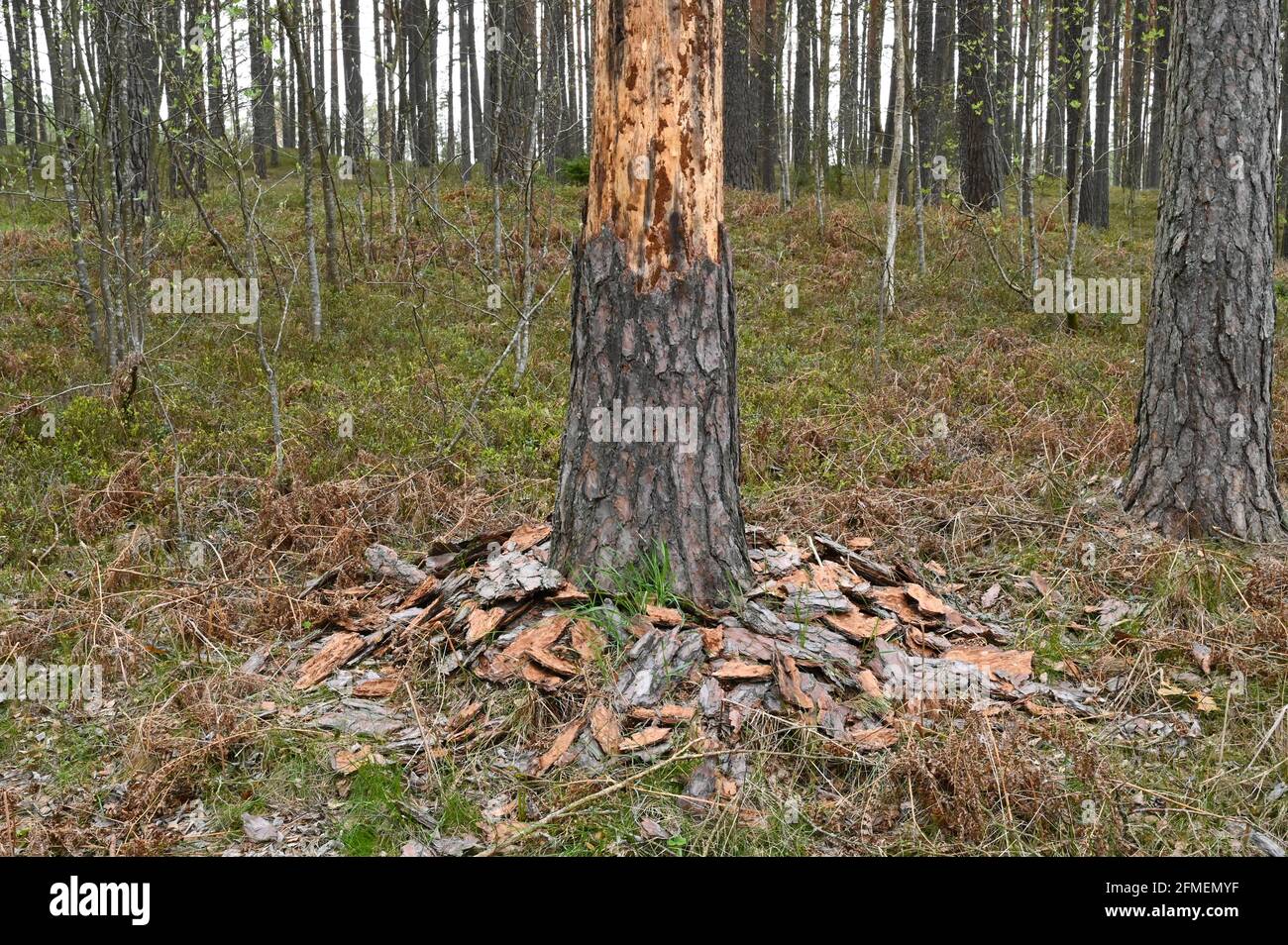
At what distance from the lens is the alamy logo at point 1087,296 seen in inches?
476

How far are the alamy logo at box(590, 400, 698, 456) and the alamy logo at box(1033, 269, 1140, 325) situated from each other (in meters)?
8.97

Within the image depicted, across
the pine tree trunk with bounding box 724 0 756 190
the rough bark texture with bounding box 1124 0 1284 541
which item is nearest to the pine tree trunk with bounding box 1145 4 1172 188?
the rough bark texture with bounding box 1124 0 1284 541

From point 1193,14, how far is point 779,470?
4.13 metres

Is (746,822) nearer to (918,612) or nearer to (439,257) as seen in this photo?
(918,612)

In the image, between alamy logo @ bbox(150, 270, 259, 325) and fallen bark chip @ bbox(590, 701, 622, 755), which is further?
alamy logo @ bbox(150, 270, 259, 325)

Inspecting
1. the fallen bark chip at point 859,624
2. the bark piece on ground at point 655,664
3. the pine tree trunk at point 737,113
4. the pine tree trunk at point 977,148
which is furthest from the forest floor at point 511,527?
the pine tree trunk at point 737,113

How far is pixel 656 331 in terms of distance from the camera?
4.54 meters

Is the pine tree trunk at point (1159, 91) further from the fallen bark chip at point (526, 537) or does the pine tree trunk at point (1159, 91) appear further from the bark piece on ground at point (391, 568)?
the bark piece on ground at point (391, 568)

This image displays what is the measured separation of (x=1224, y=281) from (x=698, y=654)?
4.22 metres

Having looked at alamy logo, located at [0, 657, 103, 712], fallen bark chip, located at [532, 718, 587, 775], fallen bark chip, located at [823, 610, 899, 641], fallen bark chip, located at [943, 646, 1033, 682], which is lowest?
alamy logo, located at [0, 657, 103, 712]

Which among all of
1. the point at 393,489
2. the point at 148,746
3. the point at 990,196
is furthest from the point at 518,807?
the point at 990,196

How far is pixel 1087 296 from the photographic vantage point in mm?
12766

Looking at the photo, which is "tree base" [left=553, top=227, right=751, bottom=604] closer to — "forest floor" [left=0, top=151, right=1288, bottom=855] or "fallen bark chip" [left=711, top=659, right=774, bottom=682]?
"fallen bark chip" [left=711, top=659, right=774, bottom=682]

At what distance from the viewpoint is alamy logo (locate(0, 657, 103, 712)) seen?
4707 millimetres
